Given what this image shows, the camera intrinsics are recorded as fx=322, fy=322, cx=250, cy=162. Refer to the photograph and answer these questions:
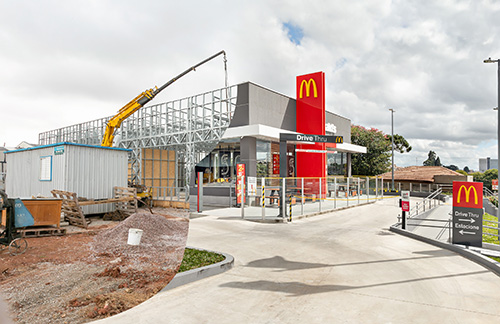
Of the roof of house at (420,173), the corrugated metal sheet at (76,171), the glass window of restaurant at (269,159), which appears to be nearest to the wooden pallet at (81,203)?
the corrugated metal sheet at (76,171)

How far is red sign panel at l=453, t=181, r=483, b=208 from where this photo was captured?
9578 mm

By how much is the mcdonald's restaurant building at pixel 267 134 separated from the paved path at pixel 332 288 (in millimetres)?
12128

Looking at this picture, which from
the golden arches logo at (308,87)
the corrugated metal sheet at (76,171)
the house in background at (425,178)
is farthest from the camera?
the house in background at (425,178)

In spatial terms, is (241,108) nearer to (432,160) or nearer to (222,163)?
(222,163)

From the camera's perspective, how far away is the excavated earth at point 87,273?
5.12 metres

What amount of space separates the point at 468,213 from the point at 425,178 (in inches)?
1306

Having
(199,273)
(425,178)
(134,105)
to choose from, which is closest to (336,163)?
(425,178)

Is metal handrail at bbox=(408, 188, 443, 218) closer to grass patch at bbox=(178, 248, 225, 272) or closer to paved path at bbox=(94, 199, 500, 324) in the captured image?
paved path at bbox=(94, 199, 500, 324)

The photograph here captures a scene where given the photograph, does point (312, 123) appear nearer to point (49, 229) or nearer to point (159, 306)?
point (49, 229)

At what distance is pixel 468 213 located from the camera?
991 cm

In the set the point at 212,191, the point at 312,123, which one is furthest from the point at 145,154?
the point at 312,123

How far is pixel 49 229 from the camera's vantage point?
455 inches

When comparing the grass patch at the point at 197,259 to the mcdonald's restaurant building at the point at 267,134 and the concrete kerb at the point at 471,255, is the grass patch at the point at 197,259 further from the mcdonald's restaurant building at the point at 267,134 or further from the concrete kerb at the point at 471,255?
the mcdonald's restaurant building at the point at 267,134

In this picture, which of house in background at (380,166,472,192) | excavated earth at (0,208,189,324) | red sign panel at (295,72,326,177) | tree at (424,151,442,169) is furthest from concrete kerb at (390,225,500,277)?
tree at (424,151,442,169)
